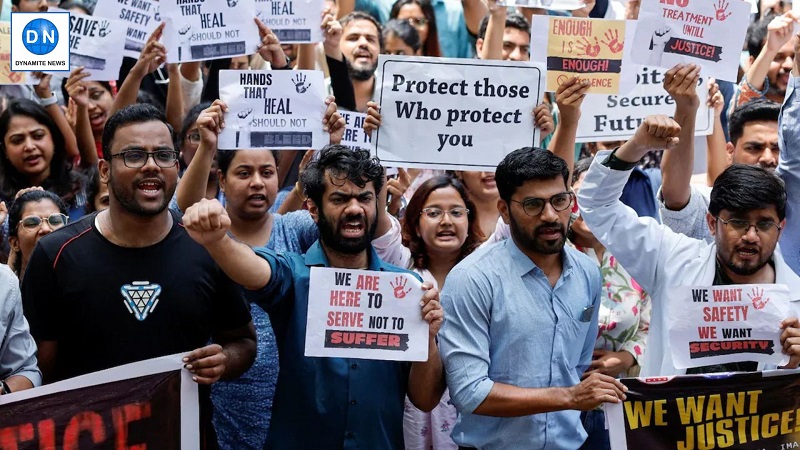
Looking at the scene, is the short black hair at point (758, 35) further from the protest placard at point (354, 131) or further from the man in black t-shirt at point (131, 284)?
the man in black t-shirt at point (131, 284)

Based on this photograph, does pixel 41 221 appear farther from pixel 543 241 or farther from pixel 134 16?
pixel 543 241

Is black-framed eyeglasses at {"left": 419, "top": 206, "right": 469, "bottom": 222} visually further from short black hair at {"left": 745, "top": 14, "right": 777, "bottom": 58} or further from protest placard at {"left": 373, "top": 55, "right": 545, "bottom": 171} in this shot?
short black hair at {"left": 745, "top": 14, "right": 777, "bottom": 58}

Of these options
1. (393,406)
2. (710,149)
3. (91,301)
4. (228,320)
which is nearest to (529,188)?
(393,406)

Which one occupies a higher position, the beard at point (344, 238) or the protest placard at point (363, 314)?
the beard at point (344, 238)

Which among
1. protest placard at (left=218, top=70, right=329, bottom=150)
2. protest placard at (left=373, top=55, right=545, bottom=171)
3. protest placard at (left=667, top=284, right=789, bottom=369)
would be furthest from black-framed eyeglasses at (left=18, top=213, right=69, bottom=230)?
protest placard at (left=667, top=284, right=789, bottom=369)

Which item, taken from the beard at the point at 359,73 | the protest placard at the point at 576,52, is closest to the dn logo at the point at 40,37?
the beard at the point at 359,73

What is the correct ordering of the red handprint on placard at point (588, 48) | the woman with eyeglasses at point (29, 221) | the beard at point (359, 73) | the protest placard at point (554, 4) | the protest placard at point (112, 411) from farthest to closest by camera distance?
the beard at point (359, 73), the protest placard at point (554, 4), the red handprint on placard at point (588, 48), the woman with eyeglasses at point (29, 221), the protest placard at point (112, 411)

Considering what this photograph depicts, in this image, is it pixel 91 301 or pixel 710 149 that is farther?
pixel 710 149

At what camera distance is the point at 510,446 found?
15.9 feet

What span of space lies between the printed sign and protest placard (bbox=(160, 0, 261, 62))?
2.05 feet

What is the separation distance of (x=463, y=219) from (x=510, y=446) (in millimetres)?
1650

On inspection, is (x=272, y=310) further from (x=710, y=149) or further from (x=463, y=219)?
(x=710, y=149)

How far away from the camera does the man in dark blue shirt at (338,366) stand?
4.78m

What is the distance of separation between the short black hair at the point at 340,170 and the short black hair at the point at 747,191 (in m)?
1.40
